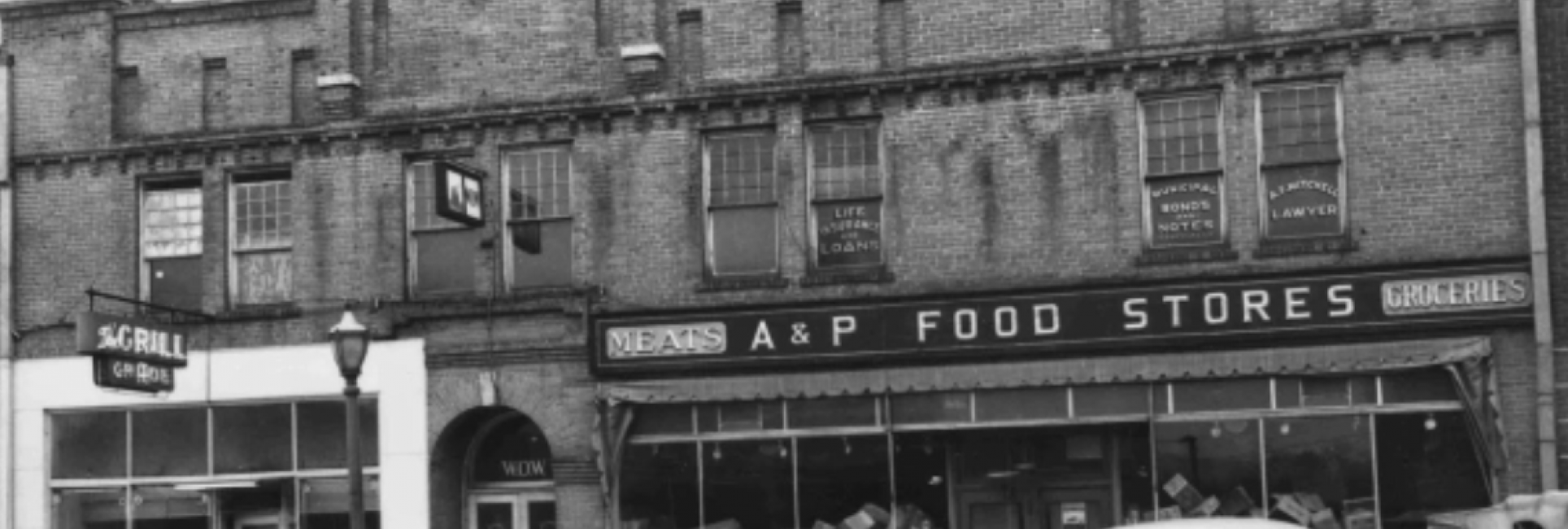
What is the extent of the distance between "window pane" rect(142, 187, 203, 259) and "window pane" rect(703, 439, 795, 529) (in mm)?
6807

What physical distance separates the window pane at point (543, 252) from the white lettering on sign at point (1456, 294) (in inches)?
342

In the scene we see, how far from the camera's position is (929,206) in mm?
22609

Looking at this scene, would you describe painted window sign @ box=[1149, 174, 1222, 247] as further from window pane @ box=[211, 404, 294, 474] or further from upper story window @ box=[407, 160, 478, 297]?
window pane @ box=[211, 404, 294, 474]

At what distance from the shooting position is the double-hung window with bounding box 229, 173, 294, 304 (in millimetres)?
24953

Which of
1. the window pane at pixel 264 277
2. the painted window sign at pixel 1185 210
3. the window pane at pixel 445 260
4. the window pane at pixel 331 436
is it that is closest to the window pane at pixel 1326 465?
the painted window sign at pixel 1185 210

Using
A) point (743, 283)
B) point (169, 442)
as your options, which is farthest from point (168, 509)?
point (743, 283)

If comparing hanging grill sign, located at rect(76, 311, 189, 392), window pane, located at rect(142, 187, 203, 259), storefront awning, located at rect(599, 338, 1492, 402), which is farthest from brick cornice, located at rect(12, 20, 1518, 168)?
storefront awning, located at rect(599, 338, 1492, 402)

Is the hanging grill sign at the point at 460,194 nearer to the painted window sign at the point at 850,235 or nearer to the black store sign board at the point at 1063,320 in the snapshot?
the black store sign board at the point at 1063,320

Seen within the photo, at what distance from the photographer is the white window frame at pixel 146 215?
82.9 feet

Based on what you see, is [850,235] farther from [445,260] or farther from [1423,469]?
[1423,469]

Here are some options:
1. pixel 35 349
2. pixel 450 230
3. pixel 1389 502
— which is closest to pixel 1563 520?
pixel 1389 502

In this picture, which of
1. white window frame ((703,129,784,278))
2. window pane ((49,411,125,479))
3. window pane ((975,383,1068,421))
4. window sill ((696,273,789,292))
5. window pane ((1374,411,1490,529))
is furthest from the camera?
window pane ((49,411,125,479))

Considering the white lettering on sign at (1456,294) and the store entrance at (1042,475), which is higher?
the white lettering on sign at (1456,294)

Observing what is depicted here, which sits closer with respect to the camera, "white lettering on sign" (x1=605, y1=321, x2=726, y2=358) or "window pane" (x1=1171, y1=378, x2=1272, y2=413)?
"window pane" (x1=1171, y1=378, x2=1272, y2=413)
